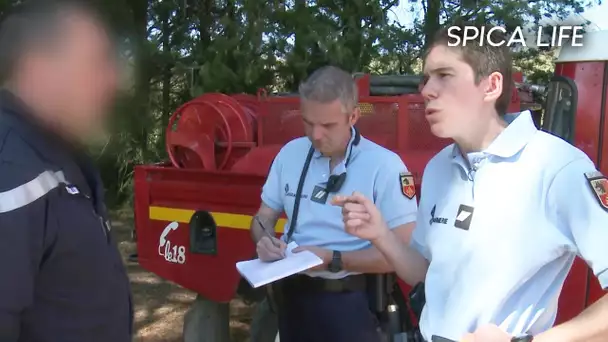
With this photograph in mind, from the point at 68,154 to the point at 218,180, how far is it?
5.85ft

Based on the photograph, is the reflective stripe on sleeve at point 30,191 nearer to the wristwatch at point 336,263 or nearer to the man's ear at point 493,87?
the man's ear at point 493,87

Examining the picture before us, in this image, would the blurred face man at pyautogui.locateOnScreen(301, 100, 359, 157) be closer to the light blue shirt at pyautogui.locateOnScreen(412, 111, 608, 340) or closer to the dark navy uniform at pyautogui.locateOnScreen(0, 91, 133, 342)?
the light blue shirt at pyautogui.locateOnScreen(412, 111, 608, 340)

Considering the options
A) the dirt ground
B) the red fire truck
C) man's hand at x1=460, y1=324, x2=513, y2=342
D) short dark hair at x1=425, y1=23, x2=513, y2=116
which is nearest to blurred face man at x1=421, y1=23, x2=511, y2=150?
short dark hair at x1=425, y1=23, x2=513, y2=116

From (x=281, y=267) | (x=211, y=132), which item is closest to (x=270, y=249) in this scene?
(x=281, y=267)

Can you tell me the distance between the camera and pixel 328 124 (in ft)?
7.56

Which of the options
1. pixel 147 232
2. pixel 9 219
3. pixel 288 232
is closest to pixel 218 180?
pixel 147 232

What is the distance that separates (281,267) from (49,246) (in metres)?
0.99

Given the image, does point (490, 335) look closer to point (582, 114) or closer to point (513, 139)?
point (513, 139)

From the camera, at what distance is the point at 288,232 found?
2.41m

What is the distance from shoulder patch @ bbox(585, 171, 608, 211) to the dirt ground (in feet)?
11.6

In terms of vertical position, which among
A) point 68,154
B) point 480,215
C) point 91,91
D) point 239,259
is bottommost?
point 239,259

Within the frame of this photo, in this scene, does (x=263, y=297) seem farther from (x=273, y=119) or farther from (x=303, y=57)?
(x=303, y=57)

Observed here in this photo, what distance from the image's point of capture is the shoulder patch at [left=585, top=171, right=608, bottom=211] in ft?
4.21

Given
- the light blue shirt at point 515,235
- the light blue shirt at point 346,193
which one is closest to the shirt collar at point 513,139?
the light blue shirt at point 515,235
